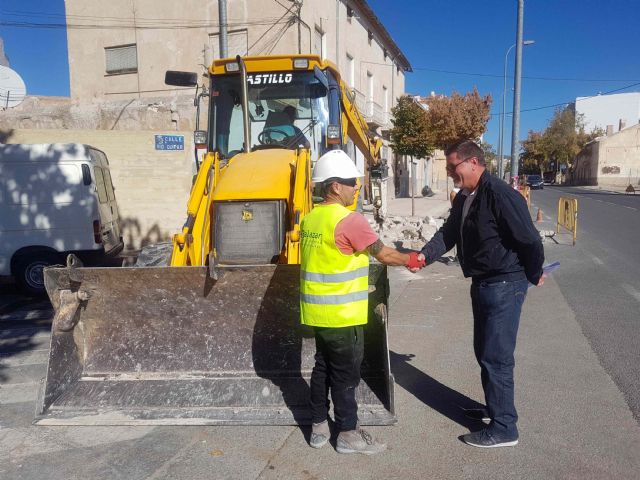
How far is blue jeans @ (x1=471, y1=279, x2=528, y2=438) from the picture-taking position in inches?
137

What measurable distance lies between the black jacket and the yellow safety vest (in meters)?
0.78

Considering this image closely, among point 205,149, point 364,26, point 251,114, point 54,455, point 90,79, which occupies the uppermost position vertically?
point 364,26

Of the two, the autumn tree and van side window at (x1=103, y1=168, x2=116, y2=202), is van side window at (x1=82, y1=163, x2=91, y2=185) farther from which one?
the autumn tree

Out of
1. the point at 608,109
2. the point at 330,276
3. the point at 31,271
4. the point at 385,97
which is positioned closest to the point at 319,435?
the point at 330,276

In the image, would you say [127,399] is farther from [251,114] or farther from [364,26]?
[364,26]

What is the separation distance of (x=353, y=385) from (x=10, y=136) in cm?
1146

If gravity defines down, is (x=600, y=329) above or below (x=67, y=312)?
below

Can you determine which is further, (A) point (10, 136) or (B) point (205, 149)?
(A) point (10, 136)

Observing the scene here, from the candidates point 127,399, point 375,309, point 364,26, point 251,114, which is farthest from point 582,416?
point 364,26

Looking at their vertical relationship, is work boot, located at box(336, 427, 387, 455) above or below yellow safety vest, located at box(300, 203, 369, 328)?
below

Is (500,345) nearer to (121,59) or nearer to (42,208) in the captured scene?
(42,208)

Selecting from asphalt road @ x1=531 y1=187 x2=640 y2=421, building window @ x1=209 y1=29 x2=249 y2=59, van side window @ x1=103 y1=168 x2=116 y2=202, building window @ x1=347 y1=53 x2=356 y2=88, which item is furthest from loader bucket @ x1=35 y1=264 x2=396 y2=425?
building window @ x1=347 y1=53 x2=356 y2=88

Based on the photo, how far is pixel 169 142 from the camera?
498 inches

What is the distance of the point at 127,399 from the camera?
4.02 m
